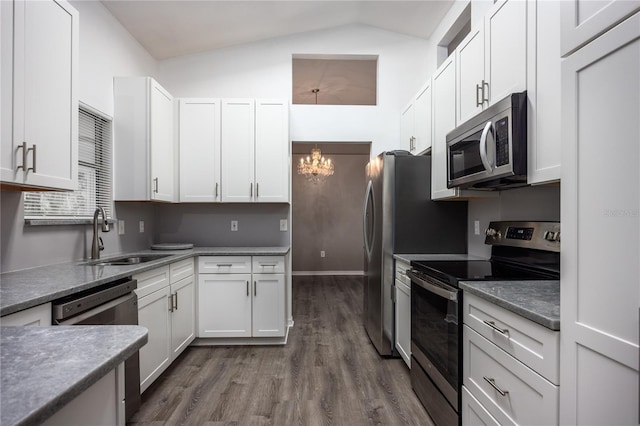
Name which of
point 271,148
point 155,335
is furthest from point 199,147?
point 155,335

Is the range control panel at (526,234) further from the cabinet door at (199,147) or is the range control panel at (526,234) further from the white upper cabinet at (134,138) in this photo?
the white upper cabinet at (134,138)

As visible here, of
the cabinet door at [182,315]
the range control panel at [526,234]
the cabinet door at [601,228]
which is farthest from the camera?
the cabinet door at [182,315]

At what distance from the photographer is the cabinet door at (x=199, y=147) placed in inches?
131

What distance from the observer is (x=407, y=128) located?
11.3 feet

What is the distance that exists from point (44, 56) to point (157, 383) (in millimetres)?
2119

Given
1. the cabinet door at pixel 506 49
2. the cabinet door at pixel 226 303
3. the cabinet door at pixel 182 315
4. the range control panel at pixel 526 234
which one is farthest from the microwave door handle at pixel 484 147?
the cabinet door at pixel 182 315

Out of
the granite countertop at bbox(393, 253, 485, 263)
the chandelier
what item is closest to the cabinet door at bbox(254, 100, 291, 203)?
the granite countertop at bbox(393, 253, 485, 263)

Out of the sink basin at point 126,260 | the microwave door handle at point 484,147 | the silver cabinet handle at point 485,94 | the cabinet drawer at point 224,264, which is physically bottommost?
the cabinet drawer at point 224,264

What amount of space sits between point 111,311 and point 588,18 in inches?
89.3

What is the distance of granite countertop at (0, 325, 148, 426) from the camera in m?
0.51

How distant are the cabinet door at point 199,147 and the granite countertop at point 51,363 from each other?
8.48 ft

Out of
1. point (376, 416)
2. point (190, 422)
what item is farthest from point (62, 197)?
point (376, 416)

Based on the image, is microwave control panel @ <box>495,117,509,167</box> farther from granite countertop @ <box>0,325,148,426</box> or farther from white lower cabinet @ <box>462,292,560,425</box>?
granite countertop @ <box>0,325,148,426</box>

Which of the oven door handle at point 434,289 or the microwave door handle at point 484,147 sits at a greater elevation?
the microwave door handle at point 484,147
